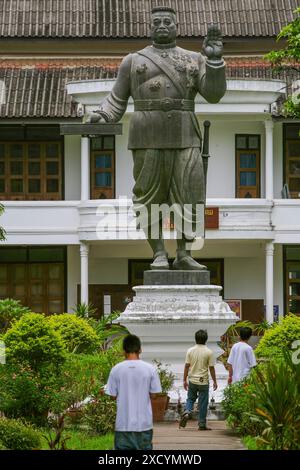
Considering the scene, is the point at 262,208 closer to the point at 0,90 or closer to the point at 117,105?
the point at 0,90

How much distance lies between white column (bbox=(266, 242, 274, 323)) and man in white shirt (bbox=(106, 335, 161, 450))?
75.1 feet

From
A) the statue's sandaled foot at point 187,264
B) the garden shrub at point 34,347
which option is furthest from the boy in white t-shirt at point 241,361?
the garden shrub at point 34,347

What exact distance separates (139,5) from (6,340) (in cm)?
2348

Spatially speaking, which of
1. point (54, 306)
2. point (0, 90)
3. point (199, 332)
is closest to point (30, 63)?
point (0, 90)

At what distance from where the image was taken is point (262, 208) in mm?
34531

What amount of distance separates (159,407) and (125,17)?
948 inches

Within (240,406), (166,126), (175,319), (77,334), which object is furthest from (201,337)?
(77,334)

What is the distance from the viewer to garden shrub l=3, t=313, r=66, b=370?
16203 millimetres

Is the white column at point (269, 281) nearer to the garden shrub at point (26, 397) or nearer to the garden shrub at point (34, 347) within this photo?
the garden shrub at point (34, 347)

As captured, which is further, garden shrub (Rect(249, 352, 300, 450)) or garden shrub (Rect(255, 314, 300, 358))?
garden shrub (Rect(255, 314, 300, 358))

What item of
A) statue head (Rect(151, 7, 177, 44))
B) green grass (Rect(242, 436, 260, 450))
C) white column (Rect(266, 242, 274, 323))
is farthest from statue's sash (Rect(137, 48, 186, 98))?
white column (Rect(266, 242, 274, 323))

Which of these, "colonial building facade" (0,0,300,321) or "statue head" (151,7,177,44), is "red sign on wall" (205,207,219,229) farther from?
"statue head" (151,7,177,44)

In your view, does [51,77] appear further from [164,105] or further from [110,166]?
[164,105]

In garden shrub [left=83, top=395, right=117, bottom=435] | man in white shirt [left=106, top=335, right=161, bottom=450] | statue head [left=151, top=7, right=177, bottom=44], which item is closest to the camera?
man in white shirt [left=106, top=335, right=161, bottom=450]
